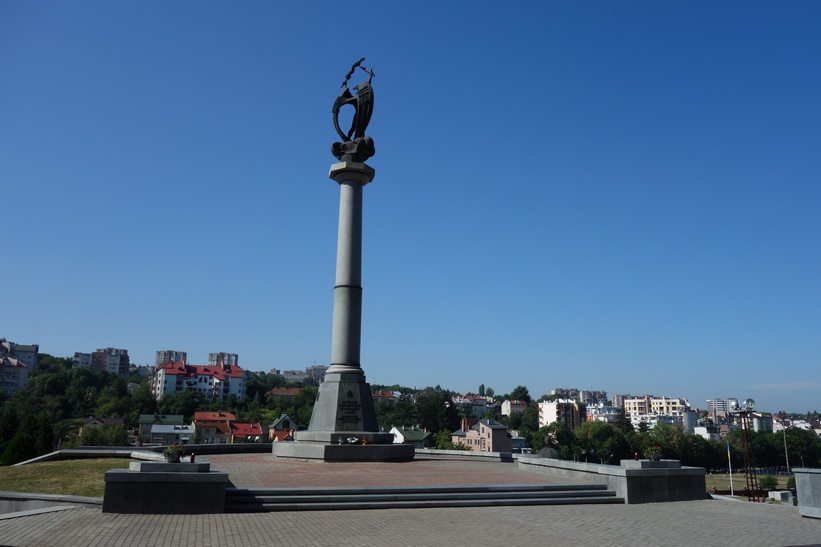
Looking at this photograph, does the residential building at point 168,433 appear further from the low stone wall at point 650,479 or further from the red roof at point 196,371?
the low stone wall at point 650,479

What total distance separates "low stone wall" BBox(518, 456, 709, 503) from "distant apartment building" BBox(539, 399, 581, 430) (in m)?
158

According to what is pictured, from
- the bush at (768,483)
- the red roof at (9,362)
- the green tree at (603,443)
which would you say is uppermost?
the red roof at (9,362)

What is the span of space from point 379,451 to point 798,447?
5968 inches

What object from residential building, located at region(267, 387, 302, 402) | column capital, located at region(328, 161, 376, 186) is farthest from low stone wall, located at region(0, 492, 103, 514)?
residential building, located at region(267, 387, 302, 402)

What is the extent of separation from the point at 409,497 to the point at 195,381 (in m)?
154

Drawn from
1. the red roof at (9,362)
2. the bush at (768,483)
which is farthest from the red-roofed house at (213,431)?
the red roof at (9,362)

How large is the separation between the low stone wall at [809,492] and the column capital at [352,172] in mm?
19467

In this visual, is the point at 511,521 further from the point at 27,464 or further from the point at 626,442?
the point at 626,442

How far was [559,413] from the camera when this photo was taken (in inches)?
6649

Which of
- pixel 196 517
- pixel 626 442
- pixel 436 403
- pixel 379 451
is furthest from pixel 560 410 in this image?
pixel 196 517

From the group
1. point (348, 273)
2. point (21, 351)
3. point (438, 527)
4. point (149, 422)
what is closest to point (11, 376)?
point (21, 351)

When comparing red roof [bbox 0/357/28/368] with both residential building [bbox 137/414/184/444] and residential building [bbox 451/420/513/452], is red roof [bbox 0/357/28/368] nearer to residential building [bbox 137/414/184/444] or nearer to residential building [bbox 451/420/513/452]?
residential building [bbox 137/414/184/444]

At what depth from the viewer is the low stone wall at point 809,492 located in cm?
1355

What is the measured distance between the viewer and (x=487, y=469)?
21188mm
